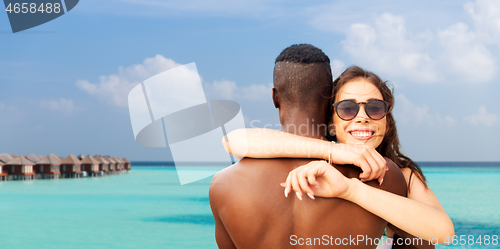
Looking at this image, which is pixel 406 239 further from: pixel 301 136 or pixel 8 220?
pixel 8 220

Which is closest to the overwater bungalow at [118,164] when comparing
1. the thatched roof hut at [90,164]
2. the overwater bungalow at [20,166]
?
the thatched roof hut at [90,164]

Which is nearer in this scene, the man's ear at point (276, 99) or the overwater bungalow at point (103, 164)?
the man's ear at point (276, 99)

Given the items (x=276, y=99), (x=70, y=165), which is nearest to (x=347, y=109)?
(x=276, y=99)

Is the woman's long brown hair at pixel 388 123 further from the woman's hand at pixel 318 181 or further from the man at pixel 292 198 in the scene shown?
the woman's hand at pixel 318 181

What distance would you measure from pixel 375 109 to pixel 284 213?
0.97m

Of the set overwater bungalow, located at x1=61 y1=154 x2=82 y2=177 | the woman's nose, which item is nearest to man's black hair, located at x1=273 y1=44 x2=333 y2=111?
the woman's nose

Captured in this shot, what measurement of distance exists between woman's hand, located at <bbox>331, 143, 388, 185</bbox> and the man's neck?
0.22 metres

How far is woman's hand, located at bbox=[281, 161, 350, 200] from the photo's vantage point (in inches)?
72.8

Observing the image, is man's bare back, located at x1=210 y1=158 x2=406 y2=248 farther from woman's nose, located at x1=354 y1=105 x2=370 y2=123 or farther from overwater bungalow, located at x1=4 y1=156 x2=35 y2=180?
overwater bungalow, located at x1=4 y1=156 x2=35 y2=180

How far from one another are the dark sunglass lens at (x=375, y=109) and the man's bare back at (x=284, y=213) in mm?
453

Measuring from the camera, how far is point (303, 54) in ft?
7.57

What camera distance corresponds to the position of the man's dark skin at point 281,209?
215 centimetres

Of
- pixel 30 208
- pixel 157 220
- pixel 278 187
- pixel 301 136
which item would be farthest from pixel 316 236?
pixel 30 208

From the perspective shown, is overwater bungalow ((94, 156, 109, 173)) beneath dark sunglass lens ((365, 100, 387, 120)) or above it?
beneath
